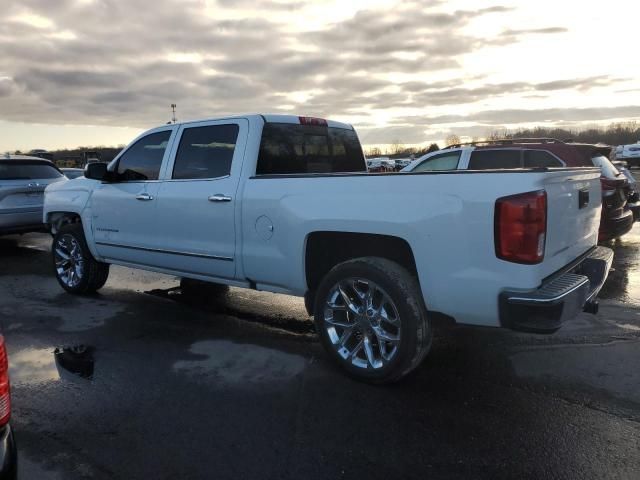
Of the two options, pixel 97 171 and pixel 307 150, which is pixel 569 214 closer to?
pixel 307 150

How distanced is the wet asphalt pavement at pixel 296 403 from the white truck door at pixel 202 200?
2.42ft

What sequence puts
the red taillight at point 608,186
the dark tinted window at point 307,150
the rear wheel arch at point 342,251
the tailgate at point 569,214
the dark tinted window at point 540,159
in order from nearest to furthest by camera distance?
the tailgate at point 569,214 → the rear wheel arch at point 342,251 → the dark tinted window at point 307,150 → the red taillight at point 608,186 → the dark tinted window at point 540,159

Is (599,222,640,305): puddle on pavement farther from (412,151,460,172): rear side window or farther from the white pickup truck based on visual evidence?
(412,151,460,172): rear side window

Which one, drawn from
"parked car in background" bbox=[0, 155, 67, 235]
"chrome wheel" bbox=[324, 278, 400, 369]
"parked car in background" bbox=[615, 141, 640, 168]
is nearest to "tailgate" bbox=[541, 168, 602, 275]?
"chrome wheel" bbox=[324, 278, 400, 369]

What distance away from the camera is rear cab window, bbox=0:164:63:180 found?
952 cm

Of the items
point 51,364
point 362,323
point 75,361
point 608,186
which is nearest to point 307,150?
point 362,323

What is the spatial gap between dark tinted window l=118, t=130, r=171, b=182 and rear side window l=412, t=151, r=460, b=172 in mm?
4312

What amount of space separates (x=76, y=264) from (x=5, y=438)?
16.5ft

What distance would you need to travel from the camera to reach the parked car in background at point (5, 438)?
74.9 inches

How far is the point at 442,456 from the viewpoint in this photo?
116 inches

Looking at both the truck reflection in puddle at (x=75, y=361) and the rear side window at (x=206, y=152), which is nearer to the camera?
the truck reflection in puddle at (x=75, y=361)

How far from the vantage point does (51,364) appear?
436 cm

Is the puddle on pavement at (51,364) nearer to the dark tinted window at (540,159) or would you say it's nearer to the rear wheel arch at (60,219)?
the rear wheel arch at (60,219)

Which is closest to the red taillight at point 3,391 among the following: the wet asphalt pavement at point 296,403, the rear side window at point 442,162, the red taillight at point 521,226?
the wet asphalt pavement at point 296,403
